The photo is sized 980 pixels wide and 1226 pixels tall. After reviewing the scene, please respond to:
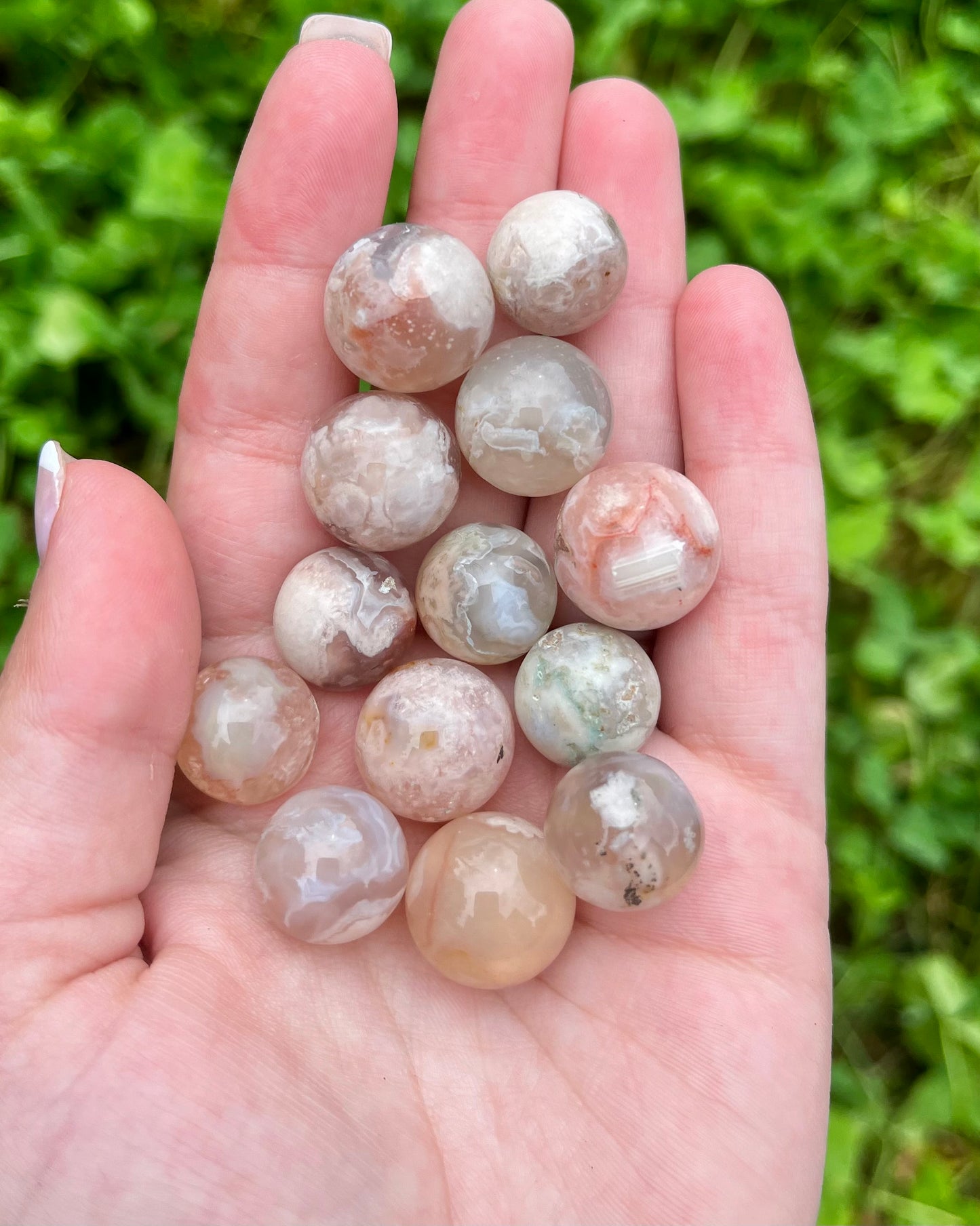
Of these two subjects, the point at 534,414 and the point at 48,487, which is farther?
the point at 534,414

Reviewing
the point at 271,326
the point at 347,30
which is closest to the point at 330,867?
the point at 271,326

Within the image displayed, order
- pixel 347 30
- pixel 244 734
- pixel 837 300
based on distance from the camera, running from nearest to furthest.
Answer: pixel 244 734
pixel 347 30
pixel 837 300

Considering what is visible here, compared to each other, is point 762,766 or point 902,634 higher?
point 762,766

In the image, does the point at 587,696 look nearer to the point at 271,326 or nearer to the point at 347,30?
the point at 271,326

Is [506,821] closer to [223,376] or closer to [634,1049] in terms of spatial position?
[634,1049]

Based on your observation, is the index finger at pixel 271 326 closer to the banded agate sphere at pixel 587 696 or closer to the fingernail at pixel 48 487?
the fingernail at pixel 48 487

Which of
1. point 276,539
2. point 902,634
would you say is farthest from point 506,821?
point 902,634

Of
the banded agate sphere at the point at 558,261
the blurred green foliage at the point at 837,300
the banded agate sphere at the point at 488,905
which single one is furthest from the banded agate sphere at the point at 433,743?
the blurred green foliage at the point at 837,300
